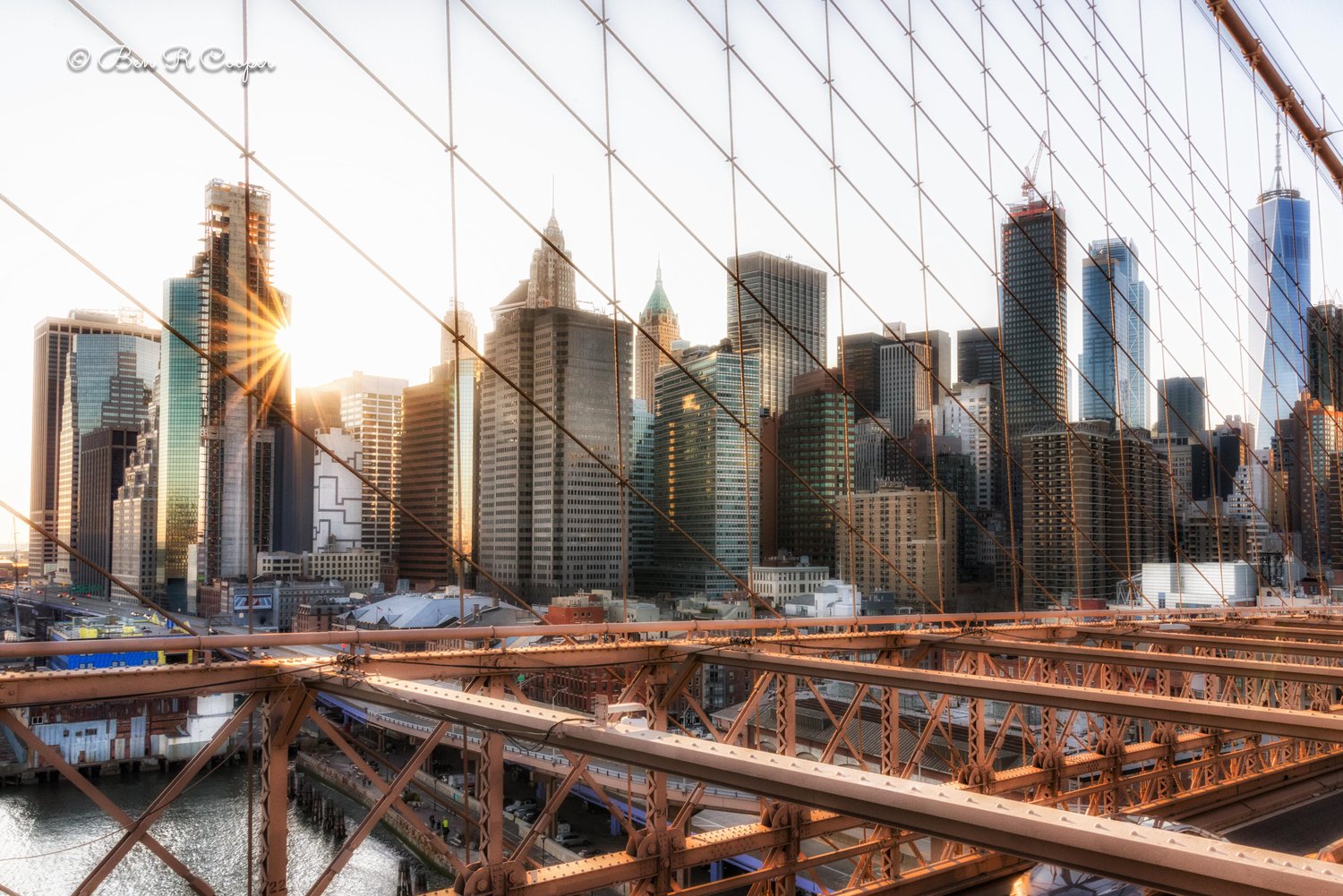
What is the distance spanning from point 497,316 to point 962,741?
29.1 metres

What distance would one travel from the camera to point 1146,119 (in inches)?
830

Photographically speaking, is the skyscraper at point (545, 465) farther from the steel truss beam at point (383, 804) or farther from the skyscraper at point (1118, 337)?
the skyscraper at point (1118, 337)

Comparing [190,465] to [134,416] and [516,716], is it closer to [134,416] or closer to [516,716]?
[134,416]

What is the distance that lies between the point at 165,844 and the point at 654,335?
64.2 m

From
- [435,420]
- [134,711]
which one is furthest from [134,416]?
[435,420]

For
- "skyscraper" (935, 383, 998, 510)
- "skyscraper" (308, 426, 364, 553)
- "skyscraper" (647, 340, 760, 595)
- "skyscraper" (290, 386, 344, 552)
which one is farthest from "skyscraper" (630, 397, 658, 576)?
"skyscraper" (935, 383, 998, 510)

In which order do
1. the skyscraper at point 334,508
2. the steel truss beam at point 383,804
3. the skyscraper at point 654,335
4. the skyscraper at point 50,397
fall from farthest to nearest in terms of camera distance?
the skyscraper at point 654,335 < the skyscraper at point 334,508 < the skyscraper at point 50,397 < the steel truss beam at point 383,804

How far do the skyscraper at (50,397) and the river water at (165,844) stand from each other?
1291 cm

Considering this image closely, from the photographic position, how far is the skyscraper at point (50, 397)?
19109 millimetres

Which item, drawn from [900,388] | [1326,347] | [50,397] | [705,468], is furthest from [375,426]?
[900,388]

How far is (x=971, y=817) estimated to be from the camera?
2.71 meters

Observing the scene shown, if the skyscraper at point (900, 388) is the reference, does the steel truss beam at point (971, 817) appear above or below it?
below

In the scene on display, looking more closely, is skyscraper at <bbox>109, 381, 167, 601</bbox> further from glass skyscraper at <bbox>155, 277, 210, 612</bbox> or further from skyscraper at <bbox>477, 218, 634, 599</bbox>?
skyscraper at <bbox>477, 218, 634, 599</bbox>

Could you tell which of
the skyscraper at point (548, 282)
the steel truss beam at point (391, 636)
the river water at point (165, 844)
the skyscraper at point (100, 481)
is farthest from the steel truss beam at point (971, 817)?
the skyscraper at point (548, 282)
